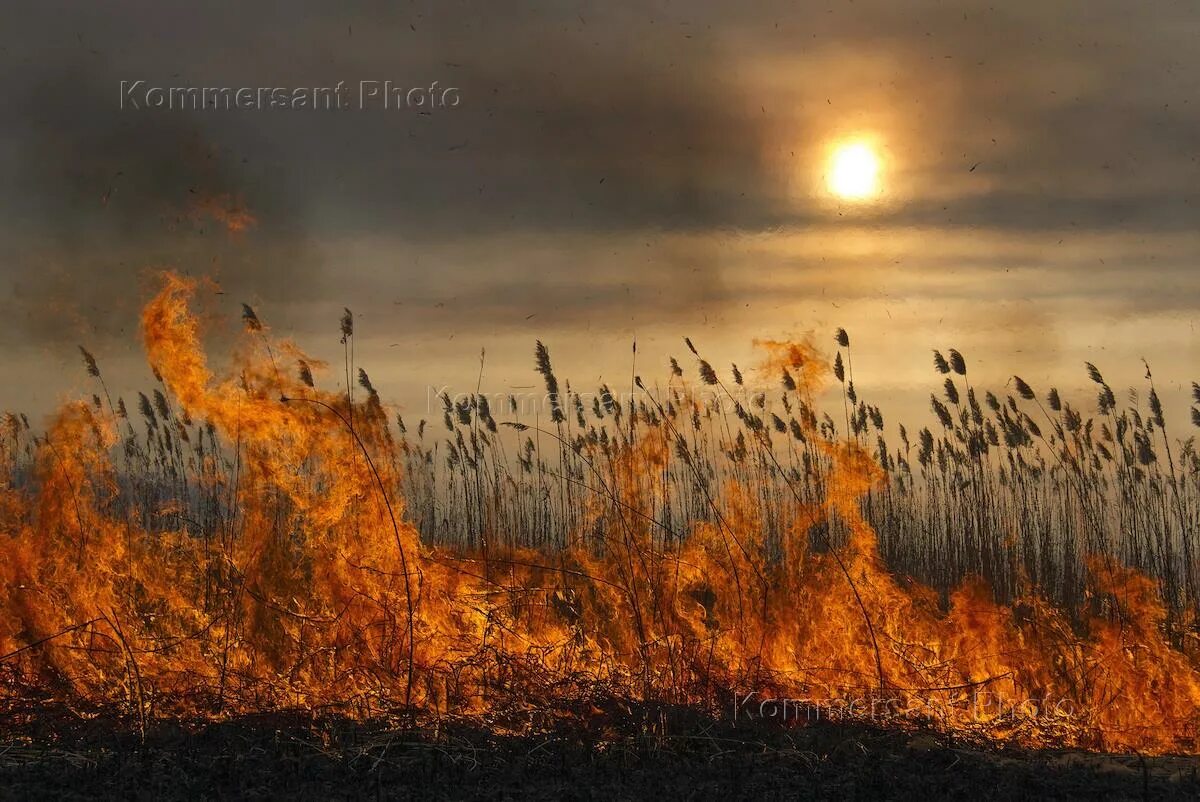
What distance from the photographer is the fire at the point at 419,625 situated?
22.2 ft

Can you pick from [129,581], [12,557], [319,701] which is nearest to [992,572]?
[319,701]

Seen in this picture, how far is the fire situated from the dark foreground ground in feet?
1.50

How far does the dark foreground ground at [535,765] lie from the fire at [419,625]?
46 cm

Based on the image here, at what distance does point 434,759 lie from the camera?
557 centimetres

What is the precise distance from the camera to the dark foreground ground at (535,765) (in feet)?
16.9

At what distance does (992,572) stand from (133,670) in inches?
329

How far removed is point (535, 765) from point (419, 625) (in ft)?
5.36

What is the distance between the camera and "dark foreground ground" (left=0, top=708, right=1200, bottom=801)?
516 centimetres

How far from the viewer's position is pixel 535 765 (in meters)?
5.56

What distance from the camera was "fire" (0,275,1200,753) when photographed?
22.2ft

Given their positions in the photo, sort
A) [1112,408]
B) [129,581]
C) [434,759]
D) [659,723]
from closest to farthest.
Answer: [434,759]
[659,723]
[129,581]
[1112,408]

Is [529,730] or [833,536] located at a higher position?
[833,536]

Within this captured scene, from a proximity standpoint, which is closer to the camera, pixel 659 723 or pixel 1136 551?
pixel 659 723

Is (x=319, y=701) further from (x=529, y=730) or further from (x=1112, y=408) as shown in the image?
(x=1112, y=408)
